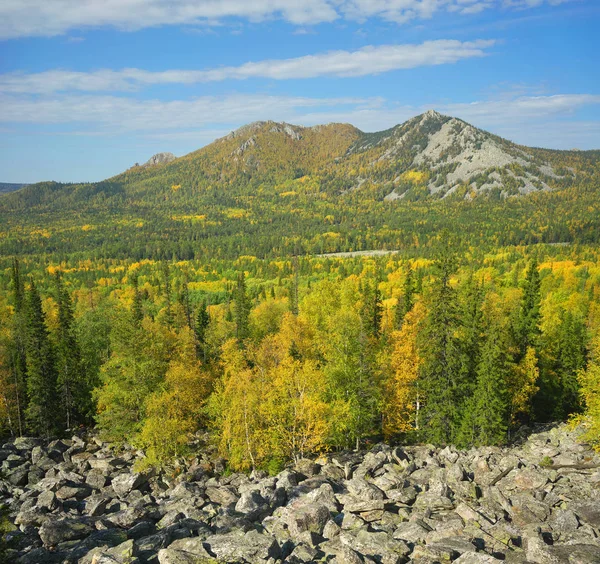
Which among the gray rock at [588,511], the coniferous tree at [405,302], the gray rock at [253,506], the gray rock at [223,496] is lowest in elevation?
the gray rock at [223,496]

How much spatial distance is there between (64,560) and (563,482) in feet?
96.3

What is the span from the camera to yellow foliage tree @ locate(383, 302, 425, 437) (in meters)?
44.1

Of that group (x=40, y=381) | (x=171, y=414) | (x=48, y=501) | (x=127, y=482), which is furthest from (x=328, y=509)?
(x=40, y=381)

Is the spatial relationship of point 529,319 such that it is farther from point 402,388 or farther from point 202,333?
point 202,333

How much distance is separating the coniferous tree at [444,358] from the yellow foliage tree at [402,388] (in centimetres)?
258

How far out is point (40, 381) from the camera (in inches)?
2012

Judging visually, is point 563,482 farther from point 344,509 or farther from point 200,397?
point 200,397

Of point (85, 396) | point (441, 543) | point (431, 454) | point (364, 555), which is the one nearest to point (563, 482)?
point (431, 454)

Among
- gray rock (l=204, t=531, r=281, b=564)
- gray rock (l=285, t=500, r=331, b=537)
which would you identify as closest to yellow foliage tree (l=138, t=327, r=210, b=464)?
gray rock (l=285, t=500, r=331, b=537)

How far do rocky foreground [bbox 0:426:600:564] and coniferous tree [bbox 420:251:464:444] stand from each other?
9.47 ft

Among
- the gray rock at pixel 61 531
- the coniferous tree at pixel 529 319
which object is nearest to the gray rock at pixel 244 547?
the gray rock at pixel 61 531

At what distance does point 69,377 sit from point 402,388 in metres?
40.3

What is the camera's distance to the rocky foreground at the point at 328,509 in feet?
66.8

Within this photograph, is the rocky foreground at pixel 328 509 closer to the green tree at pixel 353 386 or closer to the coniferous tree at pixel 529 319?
the green tree at pixel 353 386
